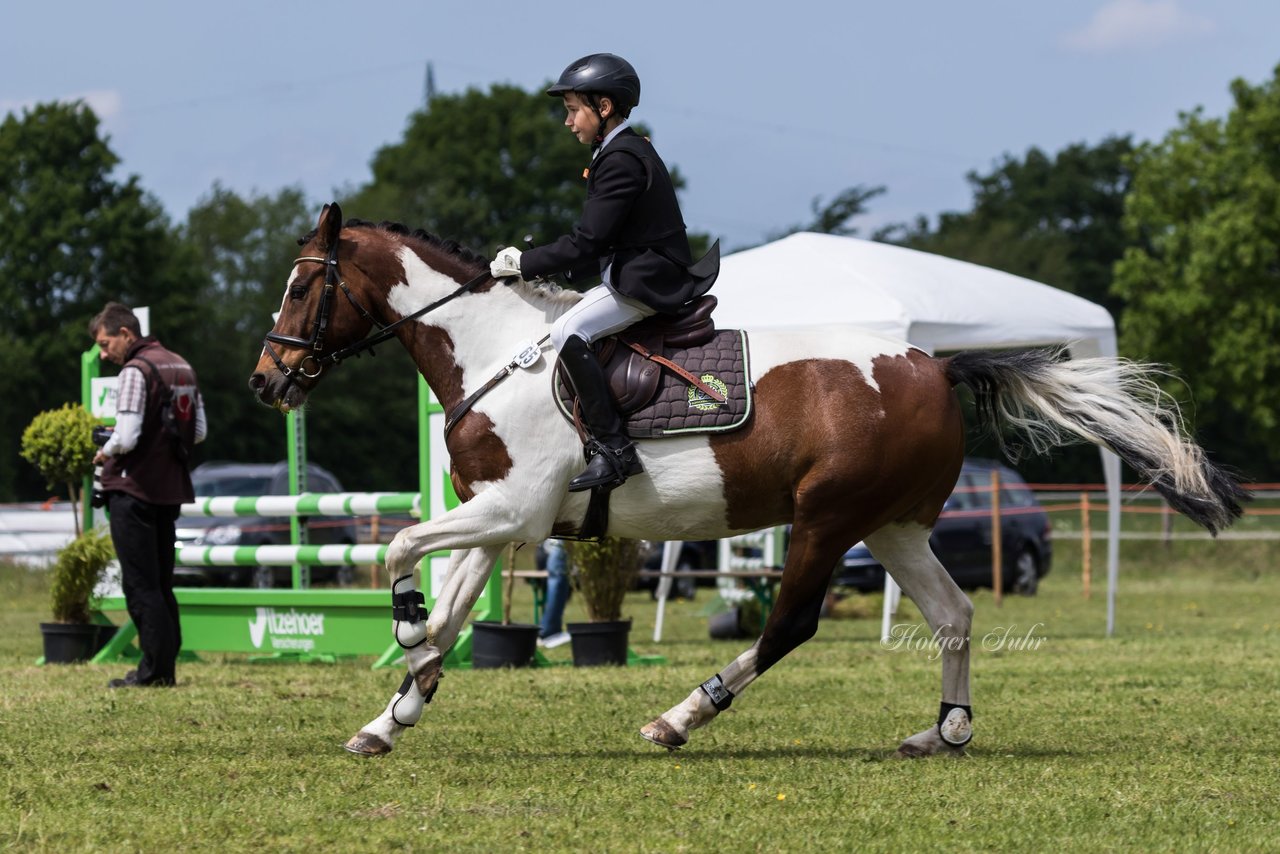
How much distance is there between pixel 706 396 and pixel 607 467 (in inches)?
20.1

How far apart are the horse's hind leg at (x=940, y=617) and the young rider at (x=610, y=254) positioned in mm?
1286

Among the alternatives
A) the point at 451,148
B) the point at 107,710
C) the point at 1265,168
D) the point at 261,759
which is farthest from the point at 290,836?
the point at 451,148

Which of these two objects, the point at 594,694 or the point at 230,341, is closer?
the point at 594,694

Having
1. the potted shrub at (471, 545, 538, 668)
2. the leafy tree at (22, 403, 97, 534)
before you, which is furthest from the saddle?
the leafy tree at (22, 403, 97, 534)

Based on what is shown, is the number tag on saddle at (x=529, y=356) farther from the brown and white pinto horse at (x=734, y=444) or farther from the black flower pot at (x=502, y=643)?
the black flower pot at (x=502, y=643)

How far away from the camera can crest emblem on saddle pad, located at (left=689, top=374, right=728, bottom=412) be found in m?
6.54

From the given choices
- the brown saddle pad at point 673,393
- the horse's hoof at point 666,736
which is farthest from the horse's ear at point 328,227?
the horse's hoof at point 666,736

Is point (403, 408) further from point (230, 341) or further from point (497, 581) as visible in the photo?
point (497, 581)

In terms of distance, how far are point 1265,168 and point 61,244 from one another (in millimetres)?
30978

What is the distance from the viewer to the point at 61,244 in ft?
139

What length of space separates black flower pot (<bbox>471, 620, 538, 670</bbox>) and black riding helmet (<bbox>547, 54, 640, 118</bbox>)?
5.25 metres

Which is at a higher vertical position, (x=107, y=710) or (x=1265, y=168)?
(x=1265, y=168)

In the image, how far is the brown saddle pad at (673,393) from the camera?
6.54 metres

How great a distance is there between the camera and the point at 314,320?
690cm
